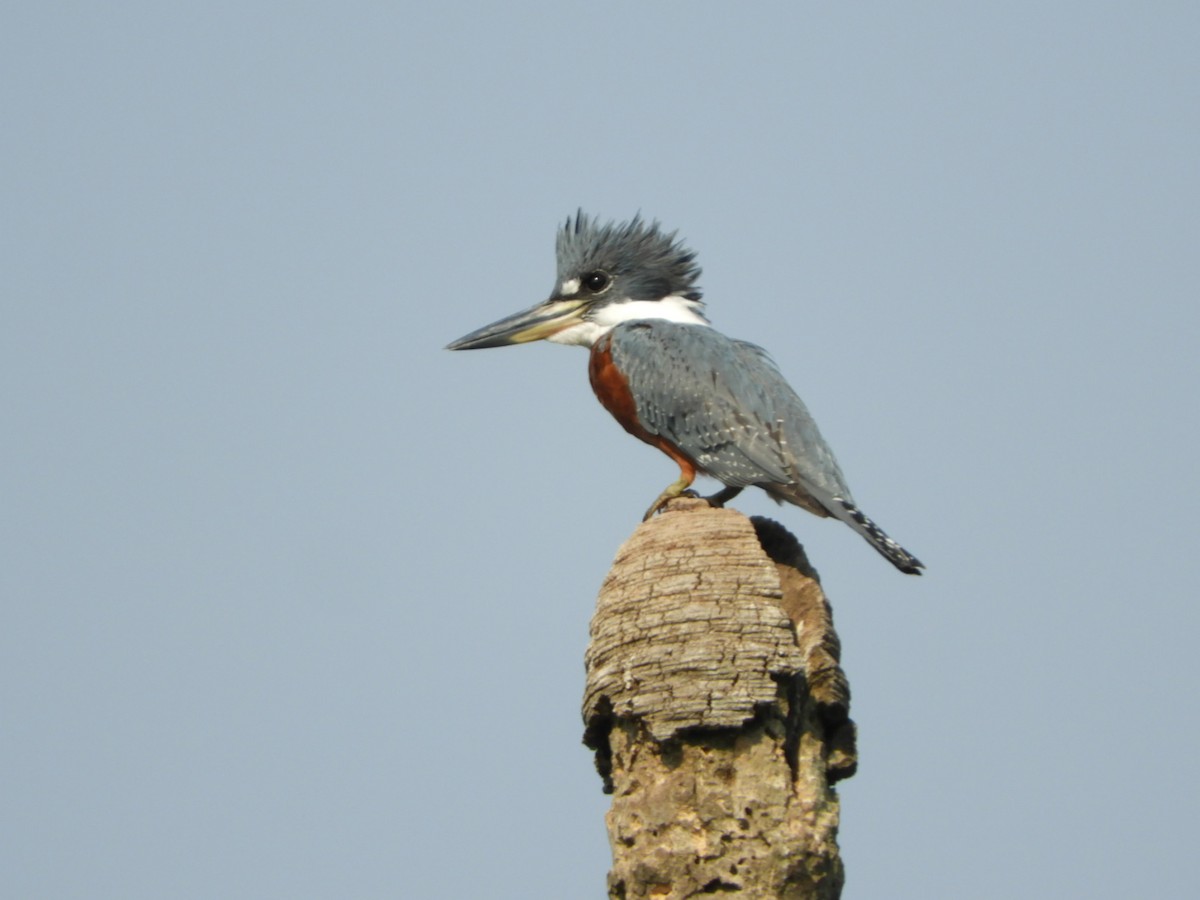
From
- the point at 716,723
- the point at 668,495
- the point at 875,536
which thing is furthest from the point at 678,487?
the point at 716,723

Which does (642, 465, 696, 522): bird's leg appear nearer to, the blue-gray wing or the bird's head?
the blue-gray wing

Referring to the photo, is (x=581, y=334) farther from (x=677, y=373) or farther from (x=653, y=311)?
(x=677, y=373)

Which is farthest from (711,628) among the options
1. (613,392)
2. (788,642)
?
(613,392)

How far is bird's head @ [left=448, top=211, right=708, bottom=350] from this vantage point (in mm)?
11344

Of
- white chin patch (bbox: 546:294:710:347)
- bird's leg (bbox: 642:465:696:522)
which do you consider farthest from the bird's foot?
white chin patch (bbox: 546:294:710:347)

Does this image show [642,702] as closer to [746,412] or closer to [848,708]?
[848,708]

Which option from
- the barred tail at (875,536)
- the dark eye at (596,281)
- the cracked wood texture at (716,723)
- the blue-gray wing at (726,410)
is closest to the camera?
the cracked wood texture at (716,723)

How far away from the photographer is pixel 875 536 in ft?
28.6

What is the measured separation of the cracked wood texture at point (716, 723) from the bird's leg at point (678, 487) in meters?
1.79

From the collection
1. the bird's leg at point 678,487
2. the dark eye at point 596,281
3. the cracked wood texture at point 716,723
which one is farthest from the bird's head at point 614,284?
the cracked wood texture at point 716,723

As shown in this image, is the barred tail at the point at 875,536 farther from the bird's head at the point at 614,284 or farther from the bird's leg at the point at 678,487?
the bird's head at the point at 614,284

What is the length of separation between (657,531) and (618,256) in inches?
152

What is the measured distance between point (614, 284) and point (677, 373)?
136 cm

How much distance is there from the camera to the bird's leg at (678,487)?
9.51 m
